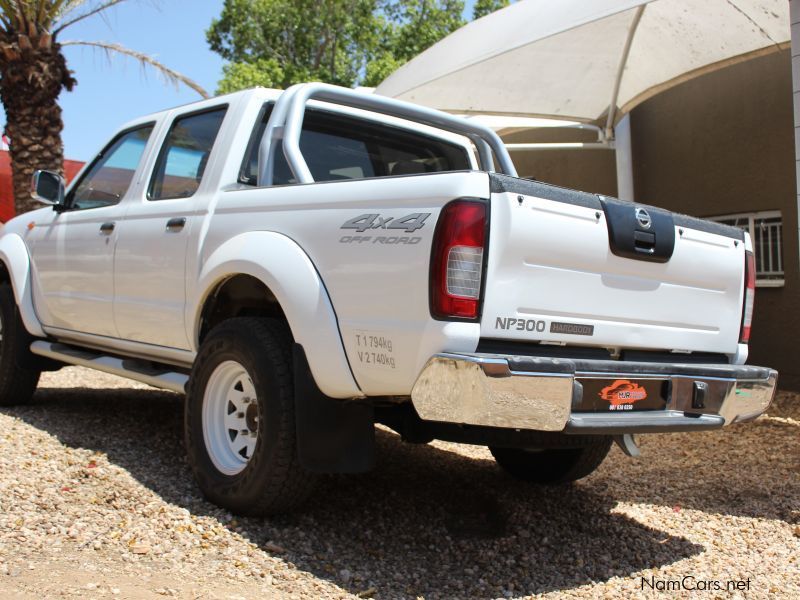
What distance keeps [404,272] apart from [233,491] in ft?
4.55

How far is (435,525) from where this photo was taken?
404 cm

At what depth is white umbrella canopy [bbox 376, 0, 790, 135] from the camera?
7.74m

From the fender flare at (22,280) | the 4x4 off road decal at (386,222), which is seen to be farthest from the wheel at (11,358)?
the 4x4 off road decal at (386,222)

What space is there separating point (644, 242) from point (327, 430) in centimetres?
153

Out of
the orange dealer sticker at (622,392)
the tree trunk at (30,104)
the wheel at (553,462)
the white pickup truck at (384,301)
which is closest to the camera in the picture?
the white pickup truck at (384,301)

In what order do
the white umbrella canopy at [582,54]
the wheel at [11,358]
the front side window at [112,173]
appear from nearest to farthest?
the front side window at [112,173]
the wheel at [11,358]
the white umbrella canopy at [582,54]

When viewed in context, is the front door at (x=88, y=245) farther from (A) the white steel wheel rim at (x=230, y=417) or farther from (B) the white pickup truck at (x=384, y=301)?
(A) the white steel wheel rim at (x=230, y=417)

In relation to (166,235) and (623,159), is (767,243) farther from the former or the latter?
(166,235)

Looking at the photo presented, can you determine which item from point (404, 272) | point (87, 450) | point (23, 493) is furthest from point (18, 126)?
point (404, 272)

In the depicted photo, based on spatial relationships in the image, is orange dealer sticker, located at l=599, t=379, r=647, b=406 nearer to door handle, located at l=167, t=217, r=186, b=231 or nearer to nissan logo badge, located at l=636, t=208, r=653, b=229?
nissan logo badge, located at l=636, t=208, r=653, b=229

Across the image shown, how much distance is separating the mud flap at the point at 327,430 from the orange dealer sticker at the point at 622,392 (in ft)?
3.28

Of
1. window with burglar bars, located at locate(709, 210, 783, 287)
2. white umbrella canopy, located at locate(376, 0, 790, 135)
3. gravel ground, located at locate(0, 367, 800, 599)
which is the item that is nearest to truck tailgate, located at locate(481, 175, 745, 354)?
gravel ground, located at locate(0, 367, 800, 599)

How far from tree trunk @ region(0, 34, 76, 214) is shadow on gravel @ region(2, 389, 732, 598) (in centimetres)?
669

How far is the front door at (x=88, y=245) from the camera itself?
4969mm
